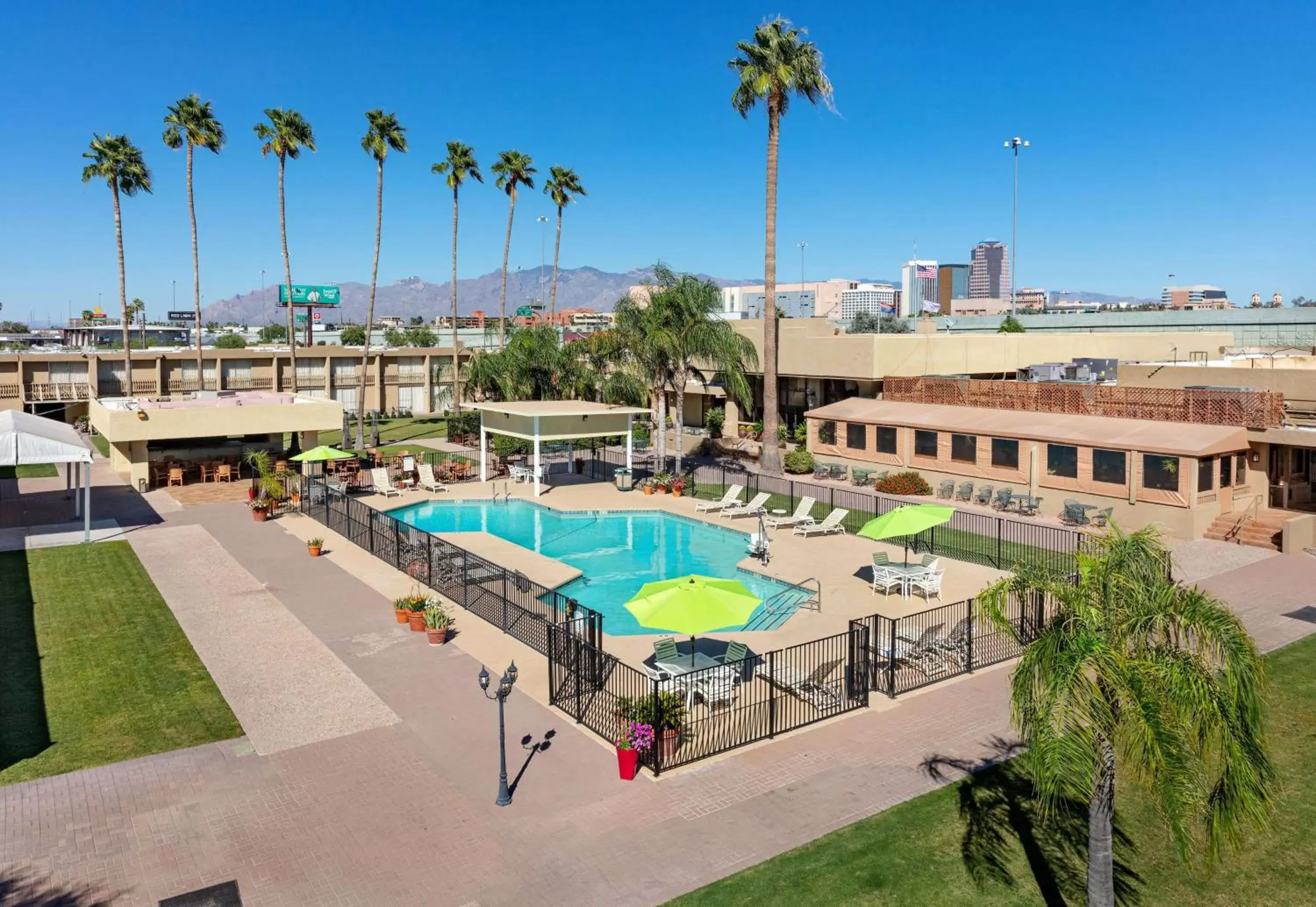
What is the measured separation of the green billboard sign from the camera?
306 ft

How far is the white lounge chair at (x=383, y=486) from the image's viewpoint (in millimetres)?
→ 34594

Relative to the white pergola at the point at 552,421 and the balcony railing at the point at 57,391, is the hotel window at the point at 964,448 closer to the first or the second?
the white pergola at the point at 552,421

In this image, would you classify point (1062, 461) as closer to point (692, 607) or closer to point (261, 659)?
point (692, 607)

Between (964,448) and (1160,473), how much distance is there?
737 cm

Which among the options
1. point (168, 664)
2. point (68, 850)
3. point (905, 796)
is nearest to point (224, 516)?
point (168, 664)

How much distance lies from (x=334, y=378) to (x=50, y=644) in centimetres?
4637

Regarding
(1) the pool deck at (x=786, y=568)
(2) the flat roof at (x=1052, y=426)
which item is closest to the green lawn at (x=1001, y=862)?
(1) the pool deck at (x=786, y=568)

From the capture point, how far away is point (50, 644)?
58.9 ft

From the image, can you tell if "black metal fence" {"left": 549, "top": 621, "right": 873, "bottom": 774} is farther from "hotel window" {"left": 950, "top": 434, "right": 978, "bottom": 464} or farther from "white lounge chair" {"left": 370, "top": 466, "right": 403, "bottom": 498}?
"white lounge chair" {"left": 370, "top": 466, "right": 403, "bottom": 498}

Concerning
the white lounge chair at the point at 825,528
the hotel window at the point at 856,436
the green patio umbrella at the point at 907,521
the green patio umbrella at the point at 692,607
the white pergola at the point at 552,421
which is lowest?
the white lounge chair at the point at 825,528

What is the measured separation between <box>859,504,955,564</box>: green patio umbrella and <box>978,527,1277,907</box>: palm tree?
12425mm

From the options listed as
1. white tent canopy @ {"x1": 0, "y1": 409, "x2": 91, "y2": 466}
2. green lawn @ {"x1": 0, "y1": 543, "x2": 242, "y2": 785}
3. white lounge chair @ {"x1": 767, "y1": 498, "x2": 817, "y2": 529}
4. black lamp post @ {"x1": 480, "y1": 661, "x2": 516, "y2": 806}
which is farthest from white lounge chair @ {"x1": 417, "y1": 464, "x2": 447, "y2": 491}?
black lamp post @ {"x1": 480, "y1": 661, "x2": 516, "y2": 806}

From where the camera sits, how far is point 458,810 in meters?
11.7

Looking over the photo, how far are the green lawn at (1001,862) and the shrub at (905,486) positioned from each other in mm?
22198
